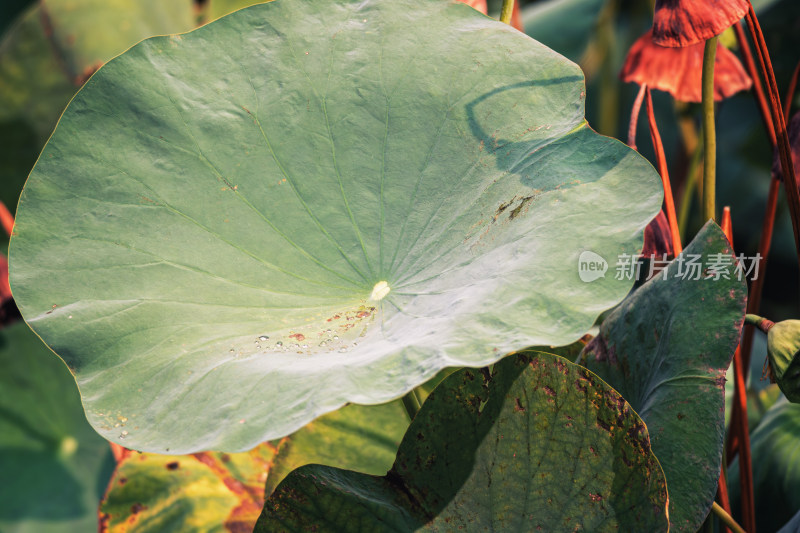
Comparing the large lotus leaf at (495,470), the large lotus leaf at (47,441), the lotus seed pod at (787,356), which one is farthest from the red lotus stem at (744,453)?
the large lotus leaf at (47,441)

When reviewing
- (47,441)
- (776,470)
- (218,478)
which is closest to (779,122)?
(776,470)

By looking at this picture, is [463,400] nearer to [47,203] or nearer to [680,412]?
[680,412]

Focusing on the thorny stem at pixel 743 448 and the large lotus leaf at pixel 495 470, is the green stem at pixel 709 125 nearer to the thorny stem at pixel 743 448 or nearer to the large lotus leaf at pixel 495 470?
the thorny stem at pixel 743 448

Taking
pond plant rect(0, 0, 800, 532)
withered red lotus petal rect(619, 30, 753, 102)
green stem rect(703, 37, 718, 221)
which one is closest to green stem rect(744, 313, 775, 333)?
pond plant rect(0, 0, 800, 532)

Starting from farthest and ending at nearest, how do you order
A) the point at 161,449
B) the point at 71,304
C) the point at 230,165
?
the point at 230,165
the point at 71,304
the point at 161,449

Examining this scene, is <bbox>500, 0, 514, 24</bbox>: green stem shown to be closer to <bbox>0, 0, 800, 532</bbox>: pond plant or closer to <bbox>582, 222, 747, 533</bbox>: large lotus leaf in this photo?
<bbox>0, 0, 800, 532</bbox>: pond plant

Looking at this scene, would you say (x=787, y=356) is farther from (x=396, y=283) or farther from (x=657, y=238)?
(x=396, y=283)

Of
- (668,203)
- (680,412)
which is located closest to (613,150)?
(668,203)
